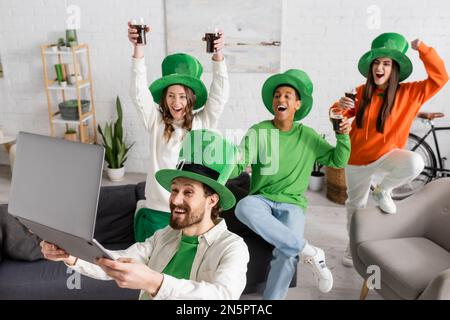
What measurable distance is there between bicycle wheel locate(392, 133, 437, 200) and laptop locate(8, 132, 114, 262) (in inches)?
142

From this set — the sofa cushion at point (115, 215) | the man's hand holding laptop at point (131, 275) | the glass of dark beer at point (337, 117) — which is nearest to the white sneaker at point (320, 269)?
the glass of dark beer at point (337, 117)

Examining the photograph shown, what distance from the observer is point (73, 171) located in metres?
1.18

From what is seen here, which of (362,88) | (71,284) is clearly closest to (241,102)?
(362,88)

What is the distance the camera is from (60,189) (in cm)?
119

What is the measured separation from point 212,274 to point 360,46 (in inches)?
125

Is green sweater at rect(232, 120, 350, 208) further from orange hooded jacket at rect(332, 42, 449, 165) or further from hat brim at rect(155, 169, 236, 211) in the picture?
hat brim at rect(155, 169, 236, 211)

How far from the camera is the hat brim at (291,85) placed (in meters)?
2.51

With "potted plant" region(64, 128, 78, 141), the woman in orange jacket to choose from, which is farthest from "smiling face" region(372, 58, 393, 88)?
"potted plant" region(64, 128, 78, 141)

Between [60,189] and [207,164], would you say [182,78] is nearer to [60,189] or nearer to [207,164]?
[207,164]

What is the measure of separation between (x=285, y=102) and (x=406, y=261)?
1.08 metres

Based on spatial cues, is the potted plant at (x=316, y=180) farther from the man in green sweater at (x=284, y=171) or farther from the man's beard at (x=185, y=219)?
the man's beard at (x=185, y=219)

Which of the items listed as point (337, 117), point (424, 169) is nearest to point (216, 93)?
point (337, 117)

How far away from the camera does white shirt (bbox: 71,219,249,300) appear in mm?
1418
